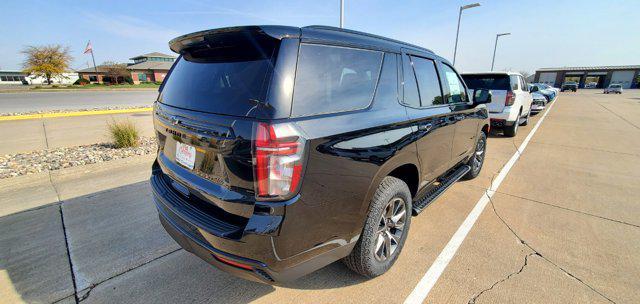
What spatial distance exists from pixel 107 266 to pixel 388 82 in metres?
2.92

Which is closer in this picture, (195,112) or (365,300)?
(195,112)

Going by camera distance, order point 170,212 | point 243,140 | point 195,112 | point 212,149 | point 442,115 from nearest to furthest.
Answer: point 243,140 → point 212,149 → point 195,112 → point 170,212 → point 442,115

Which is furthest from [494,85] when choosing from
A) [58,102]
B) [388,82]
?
[58,102]

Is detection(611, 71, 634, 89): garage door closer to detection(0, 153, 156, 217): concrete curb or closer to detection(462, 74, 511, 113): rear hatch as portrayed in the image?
detection(462, 74, 511, 113): rear hatch

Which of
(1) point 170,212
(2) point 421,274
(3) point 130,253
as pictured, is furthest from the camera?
(3) point 130,253

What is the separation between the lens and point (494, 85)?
802 centimetres

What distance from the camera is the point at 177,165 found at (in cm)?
216

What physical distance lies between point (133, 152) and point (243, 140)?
5.58 m

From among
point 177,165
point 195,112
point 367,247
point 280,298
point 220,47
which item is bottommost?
point 280,298

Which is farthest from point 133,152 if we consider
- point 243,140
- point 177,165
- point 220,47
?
point 243,140

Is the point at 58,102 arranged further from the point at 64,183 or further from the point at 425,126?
the point at 425,126

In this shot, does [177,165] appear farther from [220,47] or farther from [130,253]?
[130,253]

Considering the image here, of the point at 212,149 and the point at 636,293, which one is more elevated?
the point at 212,149

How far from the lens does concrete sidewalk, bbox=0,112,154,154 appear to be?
6.57 metres
